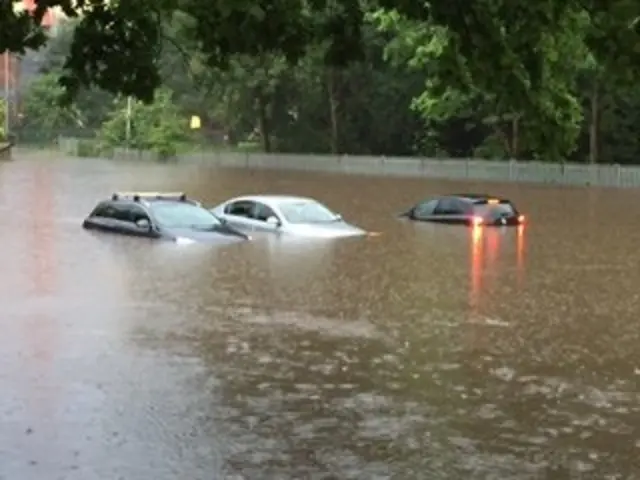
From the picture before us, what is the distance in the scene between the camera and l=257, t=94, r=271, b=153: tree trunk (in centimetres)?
8012

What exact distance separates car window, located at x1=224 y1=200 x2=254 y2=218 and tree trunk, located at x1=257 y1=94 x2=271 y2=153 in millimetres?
44449

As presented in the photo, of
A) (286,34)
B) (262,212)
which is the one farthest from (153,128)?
(286,34)

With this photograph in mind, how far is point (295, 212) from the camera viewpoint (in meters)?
34.1

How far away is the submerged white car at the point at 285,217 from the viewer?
3300cm

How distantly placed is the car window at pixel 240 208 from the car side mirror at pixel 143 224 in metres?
3.71

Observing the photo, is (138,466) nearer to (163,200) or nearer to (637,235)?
(163,200)

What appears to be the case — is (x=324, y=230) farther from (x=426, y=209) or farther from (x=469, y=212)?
(x=426, y=209)

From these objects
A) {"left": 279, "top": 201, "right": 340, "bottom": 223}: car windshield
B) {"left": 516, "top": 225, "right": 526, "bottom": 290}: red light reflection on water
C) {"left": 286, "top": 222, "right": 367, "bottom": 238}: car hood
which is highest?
{"left": 279, "top": 201, "right": 340, "bottom": 223}: car windshield

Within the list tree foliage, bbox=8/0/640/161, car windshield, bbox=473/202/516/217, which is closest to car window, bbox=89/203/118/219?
car windshield, bbox=473/202/516/217

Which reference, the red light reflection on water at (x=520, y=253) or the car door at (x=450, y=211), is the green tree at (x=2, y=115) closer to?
the car door at (x=450, y=211)

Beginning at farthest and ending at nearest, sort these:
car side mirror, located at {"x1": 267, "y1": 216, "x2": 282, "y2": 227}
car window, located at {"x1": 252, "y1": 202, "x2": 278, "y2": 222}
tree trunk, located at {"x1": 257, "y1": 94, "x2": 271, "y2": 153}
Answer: tree trunk, located at {"x1": 257, "y1": 94, "x2": 271, "y2": 153} → car window, located at {"x1": 252, "y1": 202, "x2": 278, "y2": 222} → car side mirror, located at {"x1": 267, "y1": 216, "x2": 282, "y2": 227}

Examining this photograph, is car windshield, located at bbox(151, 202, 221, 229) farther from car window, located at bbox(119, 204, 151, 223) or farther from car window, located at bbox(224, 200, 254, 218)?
car window, located at bbox(224, 200, 254, 218)

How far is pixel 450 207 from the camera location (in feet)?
126

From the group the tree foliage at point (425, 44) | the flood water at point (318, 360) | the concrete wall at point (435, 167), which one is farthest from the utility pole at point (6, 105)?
the tree foliage at point (425, 44)
